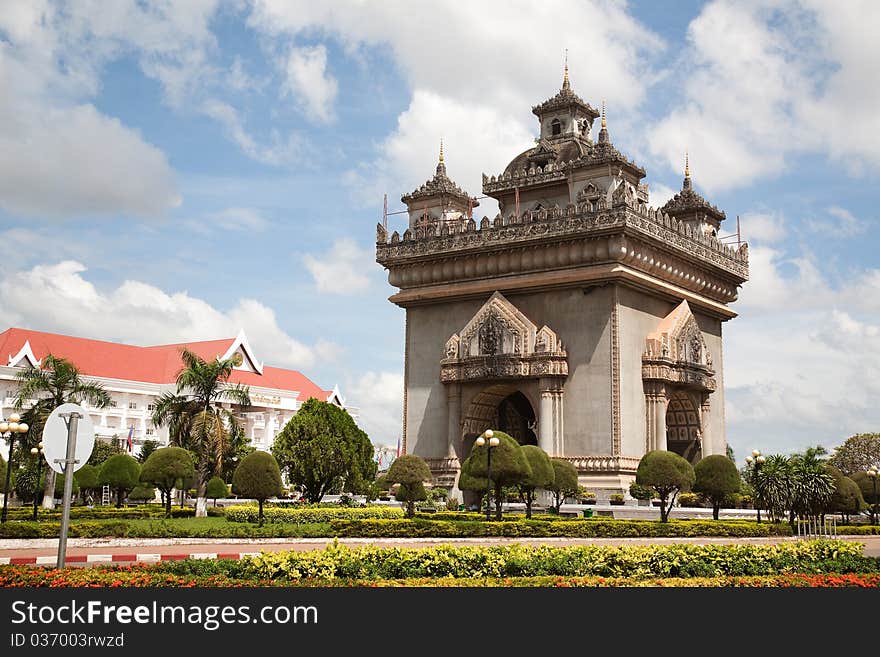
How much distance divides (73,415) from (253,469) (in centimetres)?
1739

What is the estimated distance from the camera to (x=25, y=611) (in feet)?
25.6

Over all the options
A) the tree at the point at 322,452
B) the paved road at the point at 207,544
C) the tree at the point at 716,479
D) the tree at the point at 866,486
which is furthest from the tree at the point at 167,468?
the tree at the point at 866,486

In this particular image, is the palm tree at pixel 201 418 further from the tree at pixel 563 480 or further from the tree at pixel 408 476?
the tree at pixel 563 480

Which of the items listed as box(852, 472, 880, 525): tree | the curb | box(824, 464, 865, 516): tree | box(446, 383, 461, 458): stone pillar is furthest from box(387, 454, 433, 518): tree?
box(852, 472, 880, 525): tree

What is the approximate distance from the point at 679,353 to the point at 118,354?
167ft

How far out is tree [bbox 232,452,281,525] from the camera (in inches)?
1115

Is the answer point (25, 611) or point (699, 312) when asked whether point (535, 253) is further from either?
point (25, 611)

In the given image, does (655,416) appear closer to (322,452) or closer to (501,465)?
(501,465)

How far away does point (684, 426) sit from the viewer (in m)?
41.0

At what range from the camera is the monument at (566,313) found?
1437 inches

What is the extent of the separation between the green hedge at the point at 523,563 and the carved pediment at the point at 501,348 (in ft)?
72.8

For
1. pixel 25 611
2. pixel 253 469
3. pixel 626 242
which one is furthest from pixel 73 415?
pixel 626 242

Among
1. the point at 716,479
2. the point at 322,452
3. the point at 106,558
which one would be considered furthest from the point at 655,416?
the point at 106,558

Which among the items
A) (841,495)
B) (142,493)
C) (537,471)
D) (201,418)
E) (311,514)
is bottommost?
(311,514)
